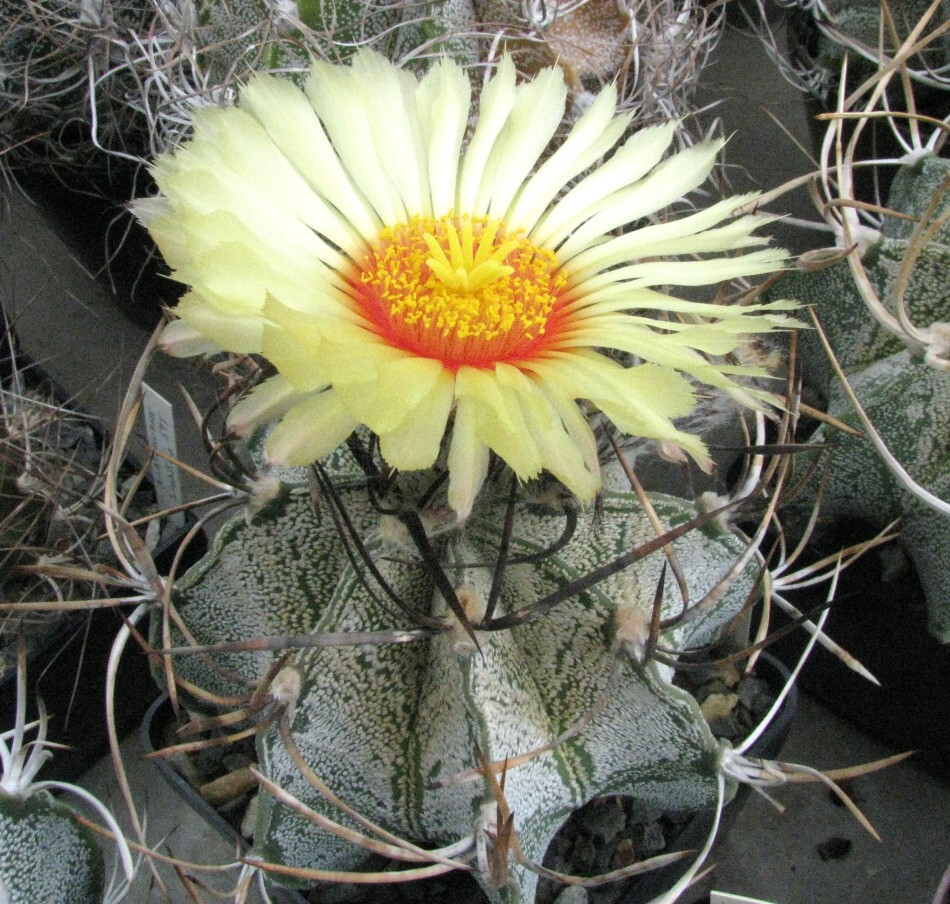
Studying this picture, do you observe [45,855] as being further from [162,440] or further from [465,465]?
[465,465]

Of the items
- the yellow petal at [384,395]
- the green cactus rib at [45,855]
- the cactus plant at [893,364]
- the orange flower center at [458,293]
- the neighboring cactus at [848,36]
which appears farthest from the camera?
the neighboring cactus at [848,36]

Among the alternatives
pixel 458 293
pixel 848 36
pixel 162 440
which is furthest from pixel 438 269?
pixel 848 36

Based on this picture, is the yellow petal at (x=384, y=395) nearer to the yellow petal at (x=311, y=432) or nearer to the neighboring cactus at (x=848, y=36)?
the yellow petal at (x=311, y=432)

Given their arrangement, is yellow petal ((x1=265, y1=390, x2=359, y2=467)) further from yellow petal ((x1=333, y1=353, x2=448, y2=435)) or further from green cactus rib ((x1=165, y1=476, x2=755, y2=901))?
green cactus rib ((x1=165, y1=476, x2=755, y2=901))

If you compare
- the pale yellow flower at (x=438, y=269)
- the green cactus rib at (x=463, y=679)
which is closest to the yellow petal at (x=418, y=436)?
the pale yellow flower at (x=438, y=269)

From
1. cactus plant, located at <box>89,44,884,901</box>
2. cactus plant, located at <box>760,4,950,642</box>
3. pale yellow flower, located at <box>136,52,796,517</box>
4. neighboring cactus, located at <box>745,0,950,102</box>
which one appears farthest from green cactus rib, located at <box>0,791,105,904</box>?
neighboring cactus, located at <box>745,0,950,102</box>

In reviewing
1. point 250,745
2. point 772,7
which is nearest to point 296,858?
point 250,745

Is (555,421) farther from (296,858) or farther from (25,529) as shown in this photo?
(25,529)
